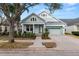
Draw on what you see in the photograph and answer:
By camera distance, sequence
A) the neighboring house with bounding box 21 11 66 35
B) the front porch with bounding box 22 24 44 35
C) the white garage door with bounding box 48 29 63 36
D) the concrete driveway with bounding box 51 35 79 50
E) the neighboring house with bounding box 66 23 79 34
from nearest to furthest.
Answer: the concrete driveway with bounding box 51 35 79 50 → the white garage door with bounding box 48 29 63 36 → the neighboring house with bounding box 66 23 79 34 → the neighboring house with bounding box 21 11 66 35 → the front porch with bounding box 22 24 44 35

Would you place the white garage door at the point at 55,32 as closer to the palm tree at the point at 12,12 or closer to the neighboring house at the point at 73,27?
the neighboring house at the point at 73,27

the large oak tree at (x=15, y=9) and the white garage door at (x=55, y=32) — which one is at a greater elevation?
the large oak tree at (x=15, y=9)

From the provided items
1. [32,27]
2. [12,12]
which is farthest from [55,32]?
[12,12]

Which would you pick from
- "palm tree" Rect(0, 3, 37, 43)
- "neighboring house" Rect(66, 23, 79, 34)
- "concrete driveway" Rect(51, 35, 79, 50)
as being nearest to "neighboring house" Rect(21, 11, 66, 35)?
"neighboring house" Rect(66, 23, 79, 34)

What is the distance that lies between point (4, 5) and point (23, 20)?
11436 mm

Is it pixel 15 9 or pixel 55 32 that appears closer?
pixel 15 9

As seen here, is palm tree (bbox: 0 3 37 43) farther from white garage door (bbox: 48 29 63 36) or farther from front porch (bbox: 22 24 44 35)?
front porch (bbox: 22 24 44 35)

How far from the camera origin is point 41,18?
1100 inches

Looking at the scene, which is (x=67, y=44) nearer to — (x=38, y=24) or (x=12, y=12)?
(x=12, y=12)

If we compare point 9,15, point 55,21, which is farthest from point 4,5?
point 55,21

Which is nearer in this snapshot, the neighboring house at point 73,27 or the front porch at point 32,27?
the neighboring house at point 73,27

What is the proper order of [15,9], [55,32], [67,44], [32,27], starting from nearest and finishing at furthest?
[67,44] → [15,9] → [55,32] → [32,27]

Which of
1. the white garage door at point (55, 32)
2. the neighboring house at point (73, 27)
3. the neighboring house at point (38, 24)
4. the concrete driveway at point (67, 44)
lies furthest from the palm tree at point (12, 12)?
the neighboring house at point (73, 27)

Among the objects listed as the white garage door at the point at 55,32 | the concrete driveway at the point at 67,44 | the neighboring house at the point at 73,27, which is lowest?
the concrete driveway at the point at 67,44
